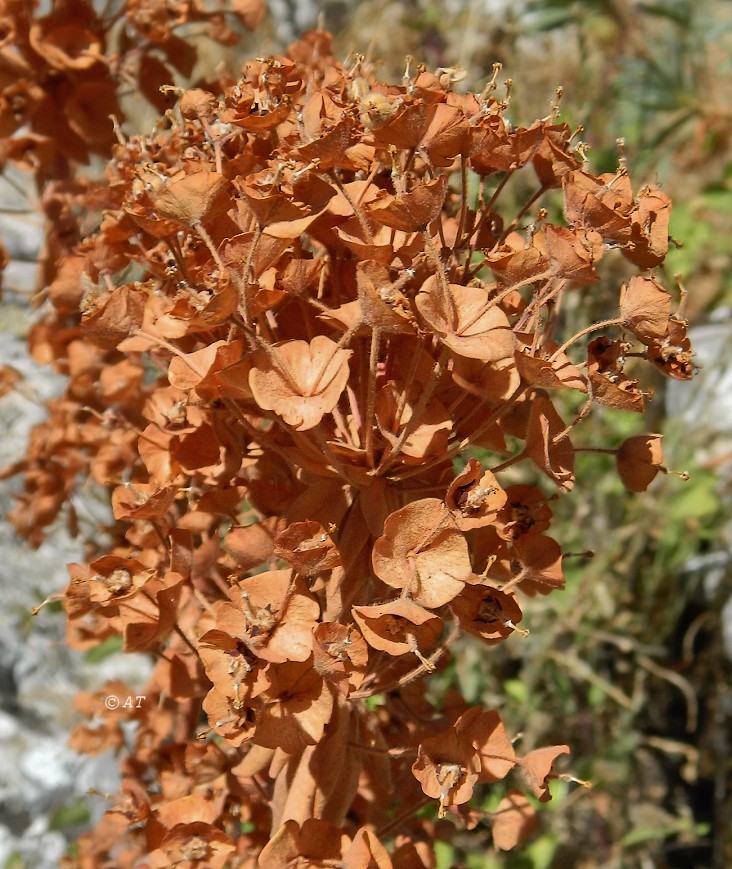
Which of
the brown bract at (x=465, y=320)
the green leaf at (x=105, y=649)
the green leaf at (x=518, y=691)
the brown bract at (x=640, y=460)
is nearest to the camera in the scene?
the brown bract at (x=465, y=320)

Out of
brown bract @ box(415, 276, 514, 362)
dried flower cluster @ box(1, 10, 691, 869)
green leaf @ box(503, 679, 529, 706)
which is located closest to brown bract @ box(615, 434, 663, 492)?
dried flower cluster @ box(1, 10, 691, 869)

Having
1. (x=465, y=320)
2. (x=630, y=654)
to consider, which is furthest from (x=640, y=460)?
(x=630, y=654)

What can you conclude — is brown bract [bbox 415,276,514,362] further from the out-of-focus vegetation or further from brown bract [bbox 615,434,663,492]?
the out-of-focus vegetation

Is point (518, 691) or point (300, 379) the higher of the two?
point (300, 379)

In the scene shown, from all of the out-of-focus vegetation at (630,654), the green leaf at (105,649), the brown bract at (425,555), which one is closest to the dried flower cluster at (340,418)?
the brown bract at (425,555)

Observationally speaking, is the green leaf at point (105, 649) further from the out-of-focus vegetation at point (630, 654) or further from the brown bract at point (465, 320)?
the brown bract at point (465, 320)

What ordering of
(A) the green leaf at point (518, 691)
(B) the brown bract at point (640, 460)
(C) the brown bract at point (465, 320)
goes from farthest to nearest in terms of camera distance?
1. (A) the green leaf at point (518, 691)
2. (B) the brown bract at point (640, 460)
3. (C) the brown bract at point (465, 320)

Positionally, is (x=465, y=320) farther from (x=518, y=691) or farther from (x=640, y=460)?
(x=518, y=691)

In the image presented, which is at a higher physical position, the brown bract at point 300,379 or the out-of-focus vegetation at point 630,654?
the brown bract at point 300,379

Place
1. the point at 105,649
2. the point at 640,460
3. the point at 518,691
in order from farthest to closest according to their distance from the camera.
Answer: the point at 518,691
the point at 105,649
the point at 640,460
